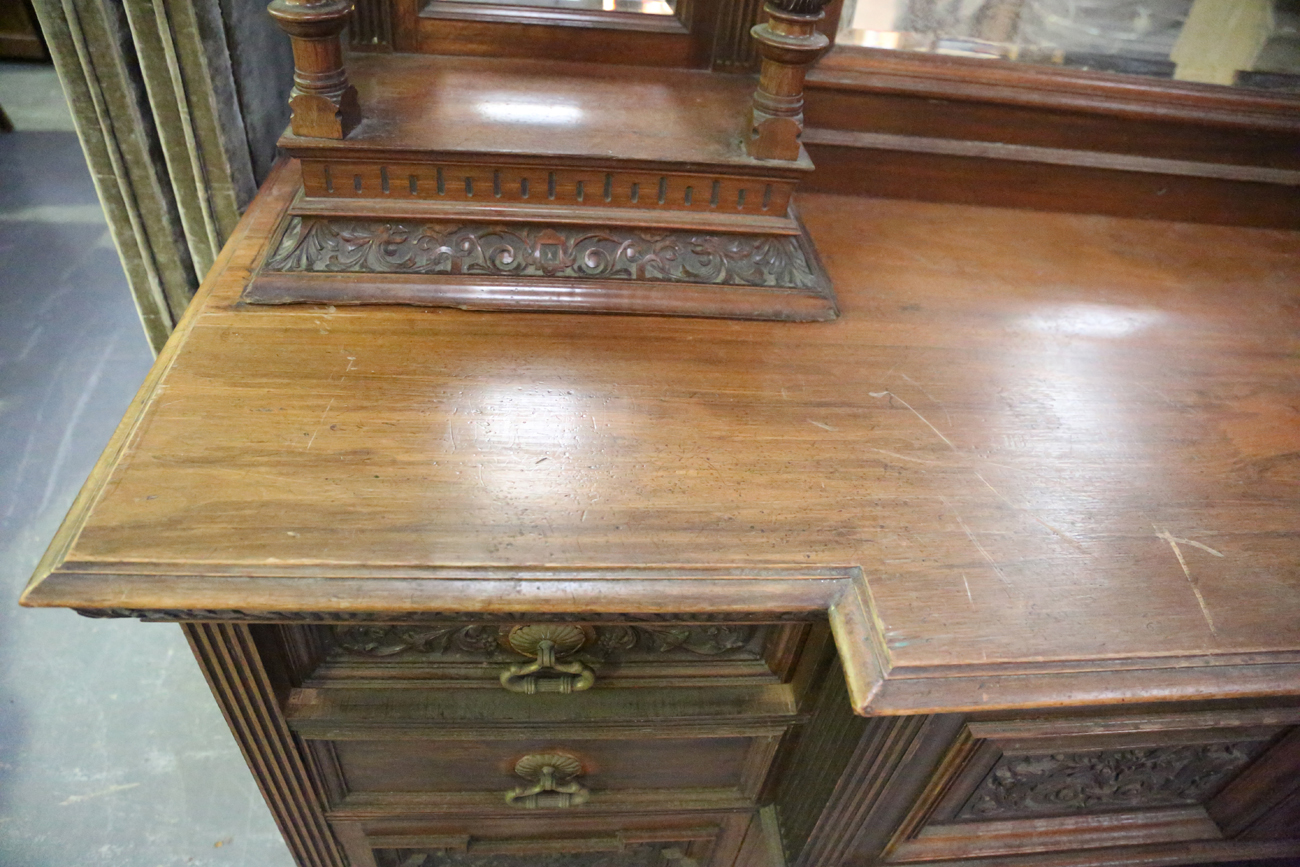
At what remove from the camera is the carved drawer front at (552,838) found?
94 centimetres

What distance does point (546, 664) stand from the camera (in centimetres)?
70

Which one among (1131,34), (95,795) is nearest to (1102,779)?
(1131,34)

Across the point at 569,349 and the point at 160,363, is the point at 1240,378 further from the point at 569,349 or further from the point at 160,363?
the point at 160,363

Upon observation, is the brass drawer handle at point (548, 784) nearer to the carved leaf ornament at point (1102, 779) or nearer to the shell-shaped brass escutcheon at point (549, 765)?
the shell-shaped brass escutcheon at point (549, 765)

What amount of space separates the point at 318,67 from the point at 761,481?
54cm

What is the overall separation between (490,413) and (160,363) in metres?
0.30

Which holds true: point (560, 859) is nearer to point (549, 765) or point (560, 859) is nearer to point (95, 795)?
point (549, 765)

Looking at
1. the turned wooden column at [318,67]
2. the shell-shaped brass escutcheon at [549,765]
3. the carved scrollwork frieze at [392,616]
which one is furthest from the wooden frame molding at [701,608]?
the turned wooden column at [318,67]

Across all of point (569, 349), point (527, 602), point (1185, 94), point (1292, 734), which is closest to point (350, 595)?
point (527, 602)

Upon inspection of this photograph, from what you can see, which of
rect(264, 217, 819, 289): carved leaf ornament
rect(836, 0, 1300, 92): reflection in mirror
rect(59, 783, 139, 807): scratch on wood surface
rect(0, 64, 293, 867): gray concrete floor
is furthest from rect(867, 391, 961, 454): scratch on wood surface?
rect(59, 783, 139, 807): scratch on wood surface

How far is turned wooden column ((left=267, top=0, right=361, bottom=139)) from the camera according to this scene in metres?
0.70

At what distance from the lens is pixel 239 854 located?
1.22 meters

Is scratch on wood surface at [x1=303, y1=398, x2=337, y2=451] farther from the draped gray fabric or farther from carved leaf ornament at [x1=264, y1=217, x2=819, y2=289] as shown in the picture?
the draped gray fabric

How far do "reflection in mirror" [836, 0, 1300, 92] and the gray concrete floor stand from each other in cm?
152
